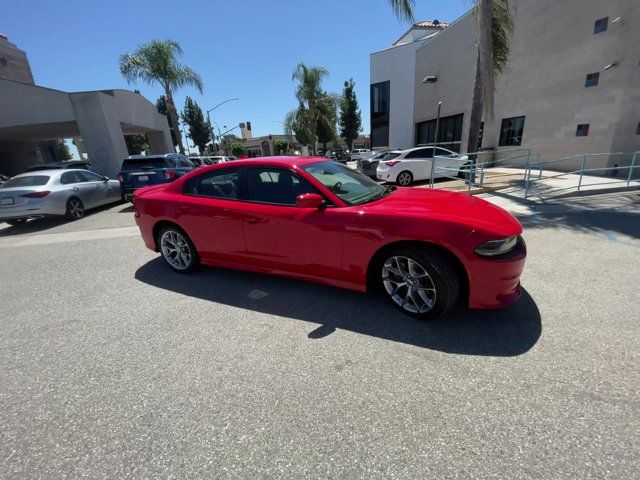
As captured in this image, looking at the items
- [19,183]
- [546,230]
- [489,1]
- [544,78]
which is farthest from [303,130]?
[546,230]

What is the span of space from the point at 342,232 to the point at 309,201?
0.42 metres

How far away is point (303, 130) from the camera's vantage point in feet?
100

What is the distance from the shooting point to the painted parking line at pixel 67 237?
21.4 feet

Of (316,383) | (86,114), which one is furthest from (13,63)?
(316,383)

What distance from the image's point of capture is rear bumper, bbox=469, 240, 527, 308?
247 cm

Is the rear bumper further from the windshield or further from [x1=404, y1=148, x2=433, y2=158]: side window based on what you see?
[x1=404, y1=148, x2=433, y2=158]: side window

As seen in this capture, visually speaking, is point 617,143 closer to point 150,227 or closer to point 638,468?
point 638,468

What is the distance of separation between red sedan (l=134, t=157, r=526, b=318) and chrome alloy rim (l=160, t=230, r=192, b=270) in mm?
16

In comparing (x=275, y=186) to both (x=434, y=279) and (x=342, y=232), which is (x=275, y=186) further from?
(x=434, y=279)

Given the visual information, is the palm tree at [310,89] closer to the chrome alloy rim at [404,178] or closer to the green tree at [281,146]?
the chrome alloy rim at [404,178]

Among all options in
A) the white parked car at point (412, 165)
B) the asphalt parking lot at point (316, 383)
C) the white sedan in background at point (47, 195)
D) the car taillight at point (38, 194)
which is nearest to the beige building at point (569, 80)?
the white parked car at point (412, 165)

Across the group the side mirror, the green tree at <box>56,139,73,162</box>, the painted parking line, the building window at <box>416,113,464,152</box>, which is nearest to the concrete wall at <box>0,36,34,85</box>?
the green tree at <box>56,139,73,162</box>

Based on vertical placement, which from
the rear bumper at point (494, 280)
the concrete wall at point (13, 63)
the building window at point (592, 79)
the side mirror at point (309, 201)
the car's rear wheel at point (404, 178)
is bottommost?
the car's rear wheel at point (404, 178)

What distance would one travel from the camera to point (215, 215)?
3609mm
